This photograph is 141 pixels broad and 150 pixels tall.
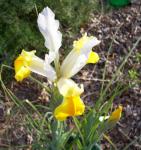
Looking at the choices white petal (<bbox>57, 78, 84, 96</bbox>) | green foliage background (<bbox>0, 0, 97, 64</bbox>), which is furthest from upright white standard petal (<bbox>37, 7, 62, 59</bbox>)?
green foliage background (<bbox>0, 0, 97, 64</bbox>)

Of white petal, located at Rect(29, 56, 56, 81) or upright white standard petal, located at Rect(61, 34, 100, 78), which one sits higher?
upright white standard petal, located at Rect(61, 34, 100, 78)

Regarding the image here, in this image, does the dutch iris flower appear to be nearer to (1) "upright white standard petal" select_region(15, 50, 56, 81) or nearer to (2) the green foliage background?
(1) "upright white standard petal" select_region(15, 50, 56, 81)

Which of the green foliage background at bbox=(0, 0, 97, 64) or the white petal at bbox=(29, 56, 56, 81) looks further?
the green foliage background at bbox=(0, 0, 97, 64)

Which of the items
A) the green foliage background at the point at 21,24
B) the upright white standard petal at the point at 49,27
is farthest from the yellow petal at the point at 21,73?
the green foliage background at the point at 21,24

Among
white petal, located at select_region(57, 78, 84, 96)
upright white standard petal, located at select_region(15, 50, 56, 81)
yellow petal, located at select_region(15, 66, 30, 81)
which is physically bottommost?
white petal, located at select_region(57, 78, 84, 96)

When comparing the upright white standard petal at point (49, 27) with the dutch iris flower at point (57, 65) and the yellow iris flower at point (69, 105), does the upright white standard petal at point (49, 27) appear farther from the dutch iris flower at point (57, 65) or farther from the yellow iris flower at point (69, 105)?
the yellow iris flower at point (69, 105)

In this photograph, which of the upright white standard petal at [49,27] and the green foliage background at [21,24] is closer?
the upright white standard petal at [49,27]

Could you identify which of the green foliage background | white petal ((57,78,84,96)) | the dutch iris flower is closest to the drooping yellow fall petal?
the dutch iris flower

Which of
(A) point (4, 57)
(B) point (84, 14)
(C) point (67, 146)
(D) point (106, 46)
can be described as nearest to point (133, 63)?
(D) point (106, 46)
